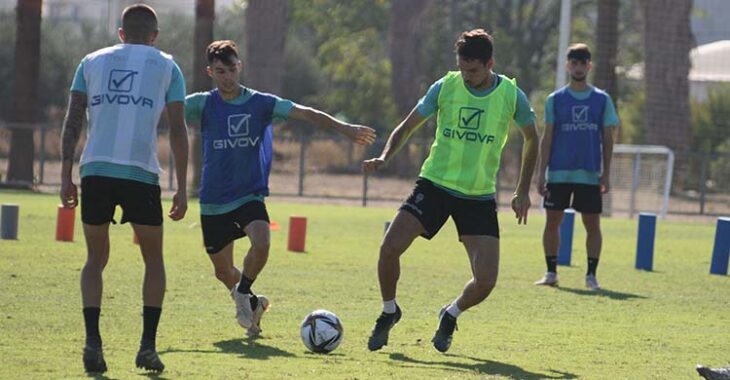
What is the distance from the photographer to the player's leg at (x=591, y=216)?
14.0 m

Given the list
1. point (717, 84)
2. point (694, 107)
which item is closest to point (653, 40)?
point (694, 107)

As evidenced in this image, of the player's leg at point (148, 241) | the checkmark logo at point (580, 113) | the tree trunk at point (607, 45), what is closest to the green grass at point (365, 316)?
the player's leg at point (148, 241)

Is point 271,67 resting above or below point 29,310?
above

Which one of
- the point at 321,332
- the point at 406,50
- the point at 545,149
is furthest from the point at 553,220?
the point at 406,50

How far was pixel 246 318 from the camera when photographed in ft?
31.8

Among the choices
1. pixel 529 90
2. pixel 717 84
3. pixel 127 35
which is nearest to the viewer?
pixel 127 35

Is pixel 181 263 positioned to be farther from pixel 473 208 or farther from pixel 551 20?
pixel 551 20

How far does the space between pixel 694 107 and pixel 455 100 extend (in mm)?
30836

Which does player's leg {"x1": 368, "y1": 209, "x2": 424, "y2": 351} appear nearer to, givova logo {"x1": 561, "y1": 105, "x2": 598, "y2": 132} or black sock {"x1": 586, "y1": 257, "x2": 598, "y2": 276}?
givova logo {"x1": 561, "y1": 105, "x2": 598, "y2": 132}

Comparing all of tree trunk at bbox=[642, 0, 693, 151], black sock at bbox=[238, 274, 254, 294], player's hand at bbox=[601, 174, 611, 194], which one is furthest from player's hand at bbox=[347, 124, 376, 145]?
tree trunk at bbox=[642, 0, 693, 151]

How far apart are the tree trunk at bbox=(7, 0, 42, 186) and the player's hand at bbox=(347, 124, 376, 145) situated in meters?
21.7

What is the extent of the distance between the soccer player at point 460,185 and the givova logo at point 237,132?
0.98 metres

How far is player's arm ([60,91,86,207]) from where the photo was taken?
810 cm

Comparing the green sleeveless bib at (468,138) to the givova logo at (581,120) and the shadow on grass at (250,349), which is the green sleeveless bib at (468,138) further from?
the givova logo at (581,120)
